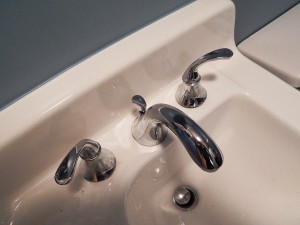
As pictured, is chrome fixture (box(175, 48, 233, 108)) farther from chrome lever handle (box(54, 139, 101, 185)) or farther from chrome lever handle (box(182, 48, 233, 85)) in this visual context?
chrome lever handle (box(54, 139, 101, 185))

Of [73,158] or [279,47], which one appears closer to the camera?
[73,158]

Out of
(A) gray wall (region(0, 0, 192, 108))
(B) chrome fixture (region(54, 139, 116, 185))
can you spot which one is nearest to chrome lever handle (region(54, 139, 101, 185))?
(B) chrome fixture (region(54, 139, 116, 185))

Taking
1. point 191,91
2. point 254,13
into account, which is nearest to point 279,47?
point 254,13

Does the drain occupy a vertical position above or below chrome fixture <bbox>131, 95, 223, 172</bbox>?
below

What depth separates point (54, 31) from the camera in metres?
0.29

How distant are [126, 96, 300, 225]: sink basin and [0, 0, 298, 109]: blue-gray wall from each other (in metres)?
0.20

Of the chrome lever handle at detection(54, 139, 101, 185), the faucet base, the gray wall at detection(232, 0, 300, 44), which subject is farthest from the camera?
the gray wall at detection(232, 0, 300, 44)

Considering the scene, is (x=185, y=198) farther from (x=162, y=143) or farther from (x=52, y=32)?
(x=52, y=32)

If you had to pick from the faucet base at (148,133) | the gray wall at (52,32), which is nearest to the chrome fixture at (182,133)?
the faucet base at (148,133)

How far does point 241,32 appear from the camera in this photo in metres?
0.57

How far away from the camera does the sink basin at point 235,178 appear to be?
38 centimetres

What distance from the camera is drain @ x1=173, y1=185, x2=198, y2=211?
16.4 inches

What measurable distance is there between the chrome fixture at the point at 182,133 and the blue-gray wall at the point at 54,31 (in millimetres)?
114

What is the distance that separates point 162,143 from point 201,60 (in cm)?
14
